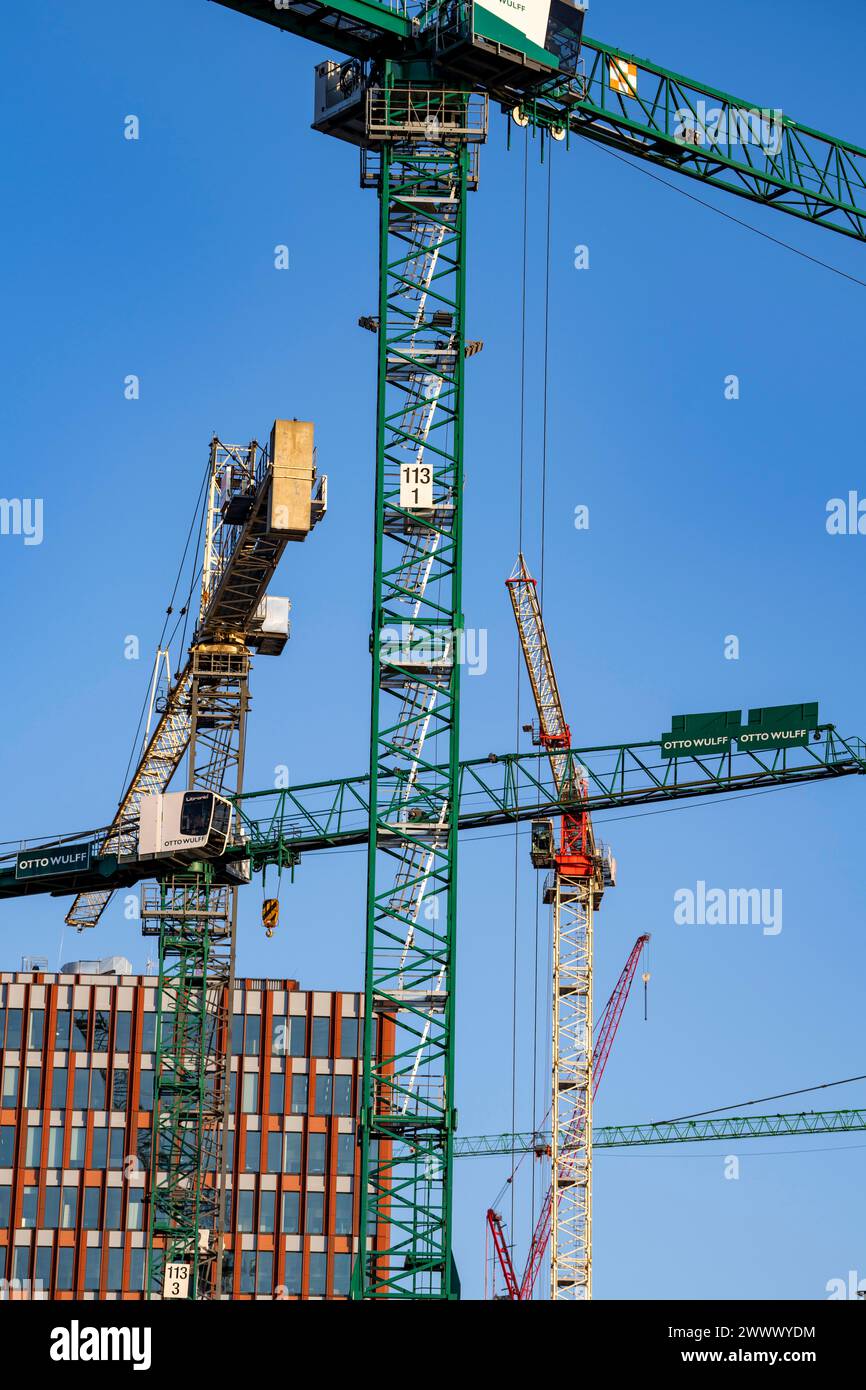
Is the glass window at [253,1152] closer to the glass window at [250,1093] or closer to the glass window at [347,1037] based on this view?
the glass window at [250,1093]

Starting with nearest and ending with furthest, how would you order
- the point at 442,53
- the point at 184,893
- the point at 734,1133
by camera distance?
the point at 442,53
the point at 184,893
the point at 734,1133

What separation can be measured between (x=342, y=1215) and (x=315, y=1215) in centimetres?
148

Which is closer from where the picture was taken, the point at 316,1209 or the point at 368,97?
the point at 368,97

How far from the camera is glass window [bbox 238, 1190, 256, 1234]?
139125 millimetres

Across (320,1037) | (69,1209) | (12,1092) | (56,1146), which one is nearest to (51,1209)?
(69,1209)

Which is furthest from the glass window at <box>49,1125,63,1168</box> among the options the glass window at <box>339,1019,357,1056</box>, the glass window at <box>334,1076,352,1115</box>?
the glass window at <box>339,1019,357,1056</box>

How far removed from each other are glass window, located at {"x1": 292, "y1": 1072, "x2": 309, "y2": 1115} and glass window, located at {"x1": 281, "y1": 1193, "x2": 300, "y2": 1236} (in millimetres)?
4558

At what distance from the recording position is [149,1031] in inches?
5517

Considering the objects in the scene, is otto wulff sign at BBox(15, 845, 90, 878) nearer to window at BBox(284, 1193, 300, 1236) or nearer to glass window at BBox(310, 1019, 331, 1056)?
glass window at BBox(310, 1019, 331, 1056)

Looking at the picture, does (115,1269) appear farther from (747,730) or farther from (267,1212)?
(747,730)

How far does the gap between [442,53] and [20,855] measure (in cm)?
3872

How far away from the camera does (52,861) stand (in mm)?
86938

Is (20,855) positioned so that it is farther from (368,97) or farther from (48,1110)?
(48,1110)
